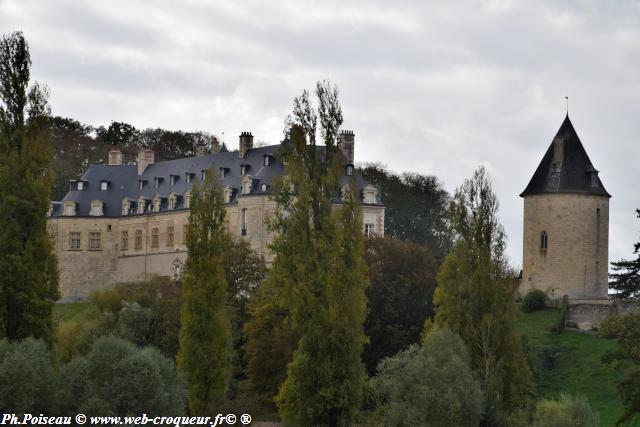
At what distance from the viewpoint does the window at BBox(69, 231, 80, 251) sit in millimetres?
75562

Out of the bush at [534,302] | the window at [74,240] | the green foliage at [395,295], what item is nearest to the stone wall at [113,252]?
the window at [74,240]

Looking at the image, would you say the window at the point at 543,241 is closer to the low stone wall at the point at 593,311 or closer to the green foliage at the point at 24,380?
the low stone wall at the point at 593,311

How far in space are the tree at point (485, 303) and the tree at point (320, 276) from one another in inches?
177

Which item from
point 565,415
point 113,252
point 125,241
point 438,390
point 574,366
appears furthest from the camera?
point 113,252

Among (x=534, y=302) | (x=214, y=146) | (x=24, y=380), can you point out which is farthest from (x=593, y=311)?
(x=24, y=380)

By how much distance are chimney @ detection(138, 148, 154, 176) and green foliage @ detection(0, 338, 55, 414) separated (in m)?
46.1

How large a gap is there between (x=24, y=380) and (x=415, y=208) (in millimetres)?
49936

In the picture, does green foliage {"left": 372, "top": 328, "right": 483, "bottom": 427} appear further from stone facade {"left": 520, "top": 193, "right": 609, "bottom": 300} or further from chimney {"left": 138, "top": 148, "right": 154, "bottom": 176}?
chimney {"left": 138, "top": 148, "right": 154, "bottom": 176}

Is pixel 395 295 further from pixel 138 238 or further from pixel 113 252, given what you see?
pixel 113 252

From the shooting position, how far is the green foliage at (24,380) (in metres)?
29.6

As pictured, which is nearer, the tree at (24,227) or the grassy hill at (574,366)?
the tree at (24,227)

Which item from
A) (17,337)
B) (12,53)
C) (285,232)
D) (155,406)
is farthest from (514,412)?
(12,53)

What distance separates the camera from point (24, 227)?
3294 centimetres

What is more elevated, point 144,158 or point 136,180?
point 144,158
